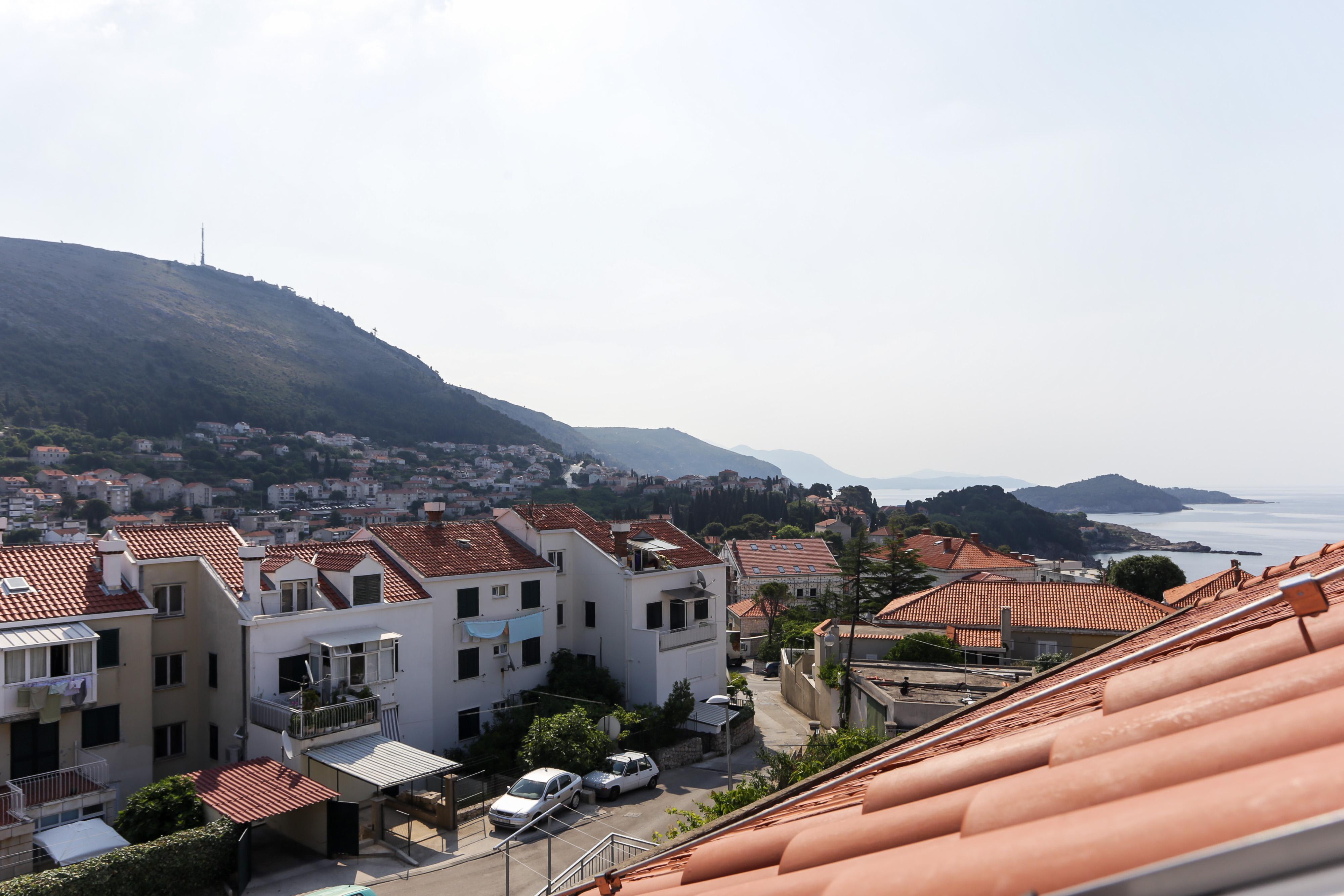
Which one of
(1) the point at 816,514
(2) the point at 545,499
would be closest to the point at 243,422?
(2) the point at 545,499

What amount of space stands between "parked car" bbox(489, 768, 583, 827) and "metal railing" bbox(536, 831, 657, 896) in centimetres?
338

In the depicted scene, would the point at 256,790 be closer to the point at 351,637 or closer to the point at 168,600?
the point at 351,637

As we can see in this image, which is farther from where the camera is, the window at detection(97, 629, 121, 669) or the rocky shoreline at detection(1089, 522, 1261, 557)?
the rocky shoreline at detection(1089, 522, 1261, 557)

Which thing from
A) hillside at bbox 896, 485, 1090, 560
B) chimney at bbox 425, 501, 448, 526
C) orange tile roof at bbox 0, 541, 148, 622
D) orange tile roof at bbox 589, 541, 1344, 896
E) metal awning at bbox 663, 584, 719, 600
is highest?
orange tile roof at bbox 589, 541, 1344, 896

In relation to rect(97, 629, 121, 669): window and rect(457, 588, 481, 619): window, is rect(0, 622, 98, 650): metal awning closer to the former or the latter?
rect(97, 629, 121, 669): window

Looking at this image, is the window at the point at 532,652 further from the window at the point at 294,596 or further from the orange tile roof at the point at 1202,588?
the orange tile roof at the point at 1202,588

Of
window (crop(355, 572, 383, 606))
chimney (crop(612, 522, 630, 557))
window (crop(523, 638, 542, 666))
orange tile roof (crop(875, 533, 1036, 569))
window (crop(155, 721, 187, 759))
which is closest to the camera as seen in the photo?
window (crop(155, 721, 187, 759))

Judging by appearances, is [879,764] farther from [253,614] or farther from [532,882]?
[253,614]

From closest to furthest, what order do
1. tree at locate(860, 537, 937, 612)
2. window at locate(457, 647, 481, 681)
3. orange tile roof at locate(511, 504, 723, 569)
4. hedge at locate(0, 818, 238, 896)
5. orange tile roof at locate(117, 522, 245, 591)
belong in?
hedge at locate(0, 818, 238, 896)
orange tile roof at locate(117, 522, 245, 591)
window at locate(457, 647, 481, 681)
orange tile roof at locate(511, 504, 723, 569)
tree at locate(860, 537, 937, 612)

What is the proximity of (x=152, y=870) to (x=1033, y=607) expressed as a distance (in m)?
33.0

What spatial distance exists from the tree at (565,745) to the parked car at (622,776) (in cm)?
42

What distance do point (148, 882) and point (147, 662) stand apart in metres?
7.64

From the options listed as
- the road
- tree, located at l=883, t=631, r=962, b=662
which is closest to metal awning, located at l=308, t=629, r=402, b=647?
the road

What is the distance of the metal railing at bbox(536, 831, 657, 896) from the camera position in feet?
51.0
